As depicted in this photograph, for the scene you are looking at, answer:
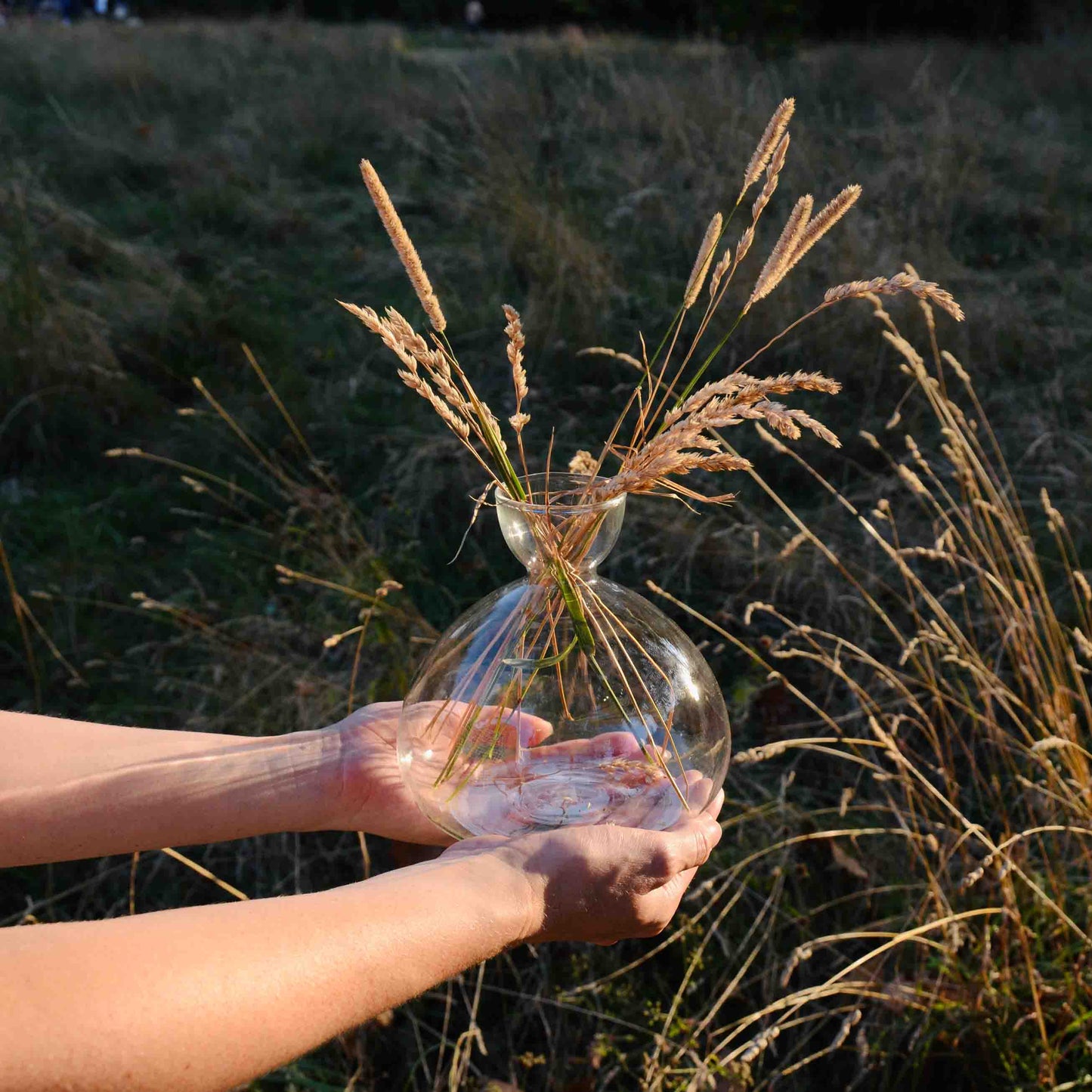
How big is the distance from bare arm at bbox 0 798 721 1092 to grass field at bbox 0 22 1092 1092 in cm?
52

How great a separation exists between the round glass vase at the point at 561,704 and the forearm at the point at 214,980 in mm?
291

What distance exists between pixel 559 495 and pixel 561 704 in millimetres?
283

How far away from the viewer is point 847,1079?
227 cm

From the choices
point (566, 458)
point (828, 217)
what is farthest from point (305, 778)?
point (566, 458)

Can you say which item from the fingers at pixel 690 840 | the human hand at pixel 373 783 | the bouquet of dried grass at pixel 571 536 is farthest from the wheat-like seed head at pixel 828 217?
Answer: the human hand at pixel 373 783

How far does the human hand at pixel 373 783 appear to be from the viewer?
69.1 inches

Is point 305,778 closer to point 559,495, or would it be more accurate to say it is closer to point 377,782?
point 377,782

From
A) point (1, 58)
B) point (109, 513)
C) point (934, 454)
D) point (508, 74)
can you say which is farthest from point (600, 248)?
point (1, 58)

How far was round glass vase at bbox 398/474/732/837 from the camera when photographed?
4.94 ft

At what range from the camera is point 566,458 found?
156 inches

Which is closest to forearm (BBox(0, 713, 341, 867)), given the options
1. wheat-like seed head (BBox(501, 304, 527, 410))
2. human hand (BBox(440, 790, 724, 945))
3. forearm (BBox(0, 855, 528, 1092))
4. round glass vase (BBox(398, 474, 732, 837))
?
round glass vase (BBox(398, 474, 732, 837))

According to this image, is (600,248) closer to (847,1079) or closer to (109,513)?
(109,513)

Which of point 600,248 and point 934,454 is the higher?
point 600,248

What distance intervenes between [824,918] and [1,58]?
992 centimetres
